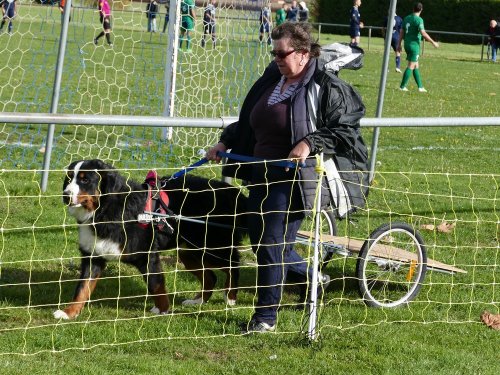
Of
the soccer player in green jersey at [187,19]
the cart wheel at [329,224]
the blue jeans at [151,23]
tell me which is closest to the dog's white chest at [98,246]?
the cart wheel at [329,224]

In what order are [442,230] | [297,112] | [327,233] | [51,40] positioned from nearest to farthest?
[297,112] < [327,233] < [442,230] < [51,40]

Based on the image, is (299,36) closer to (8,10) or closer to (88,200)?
(88,200)

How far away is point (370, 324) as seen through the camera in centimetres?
669

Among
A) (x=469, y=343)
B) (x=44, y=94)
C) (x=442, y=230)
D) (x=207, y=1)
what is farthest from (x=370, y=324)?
(x=44, y=94)

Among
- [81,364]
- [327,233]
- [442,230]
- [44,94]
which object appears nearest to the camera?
[81,364]

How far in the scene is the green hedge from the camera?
46000 mm

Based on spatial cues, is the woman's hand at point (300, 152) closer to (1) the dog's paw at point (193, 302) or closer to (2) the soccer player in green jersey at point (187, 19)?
(1) the dog's paw at point (193, 302)

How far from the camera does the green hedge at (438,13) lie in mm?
46000

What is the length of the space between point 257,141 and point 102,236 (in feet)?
4.03

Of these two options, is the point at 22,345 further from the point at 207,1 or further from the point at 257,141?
the point at 207,1

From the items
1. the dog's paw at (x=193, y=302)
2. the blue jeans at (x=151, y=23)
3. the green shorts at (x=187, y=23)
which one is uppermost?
the green shorts at (x=187, y=23)

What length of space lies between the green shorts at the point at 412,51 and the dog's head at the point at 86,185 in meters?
17.1

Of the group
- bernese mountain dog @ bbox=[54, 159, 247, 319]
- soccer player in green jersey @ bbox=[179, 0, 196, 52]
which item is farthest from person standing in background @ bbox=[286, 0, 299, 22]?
bernese mountain dog @ bbox=[54, 159, 247, 319]

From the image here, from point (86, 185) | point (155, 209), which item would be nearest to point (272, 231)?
point (155, 209)
